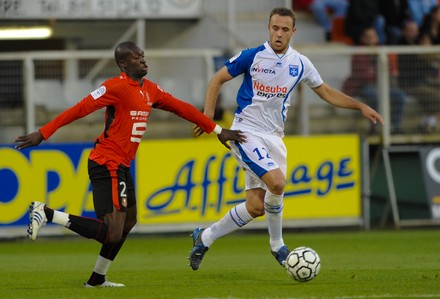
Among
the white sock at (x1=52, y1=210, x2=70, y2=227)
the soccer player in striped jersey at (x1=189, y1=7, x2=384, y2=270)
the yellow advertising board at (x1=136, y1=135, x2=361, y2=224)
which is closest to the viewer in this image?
the white sock at (x1=52, y1=210, x2=70, y2=227)

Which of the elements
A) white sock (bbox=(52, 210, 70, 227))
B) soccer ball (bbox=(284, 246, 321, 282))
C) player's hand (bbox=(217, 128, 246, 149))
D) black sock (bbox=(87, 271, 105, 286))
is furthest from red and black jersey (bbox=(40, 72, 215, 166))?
soccer ball (bbox=(284, 246, 321, 282))

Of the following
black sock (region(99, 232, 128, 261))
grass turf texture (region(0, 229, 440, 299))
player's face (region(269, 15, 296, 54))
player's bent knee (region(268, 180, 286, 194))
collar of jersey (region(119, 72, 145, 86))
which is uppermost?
player's face (region(269, 15, 296, 54))

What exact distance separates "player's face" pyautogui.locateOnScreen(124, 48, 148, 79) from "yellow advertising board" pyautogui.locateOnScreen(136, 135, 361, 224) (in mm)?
7144

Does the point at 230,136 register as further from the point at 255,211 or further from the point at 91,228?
the point at 91,228

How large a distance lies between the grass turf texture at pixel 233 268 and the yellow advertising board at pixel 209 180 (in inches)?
16.5

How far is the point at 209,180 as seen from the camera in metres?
17.4

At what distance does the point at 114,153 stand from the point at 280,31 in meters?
2.09

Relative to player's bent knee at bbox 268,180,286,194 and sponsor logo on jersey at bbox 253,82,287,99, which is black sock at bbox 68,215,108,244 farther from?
sponsor logo on jersey at bbox 253,82,287,99

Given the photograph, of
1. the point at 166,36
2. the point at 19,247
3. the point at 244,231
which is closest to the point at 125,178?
the point at 19,247

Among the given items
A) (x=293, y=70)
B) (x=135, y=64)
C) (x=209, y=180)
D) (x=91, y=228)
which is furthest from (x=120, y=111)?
(x=209, y=180)

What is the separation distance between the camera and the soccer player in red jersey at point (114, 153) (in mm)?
9891

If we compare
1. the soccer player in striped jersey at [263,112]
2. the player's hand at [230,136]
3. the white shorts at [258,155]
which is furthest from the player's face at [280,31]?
the player's hand at [230,136]

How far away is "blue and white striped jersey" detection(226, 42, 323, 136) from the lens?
1110 centimetres

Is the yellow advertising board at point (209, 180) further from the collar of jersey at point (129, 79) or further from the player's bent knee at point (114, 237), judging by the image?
the player's bent knee at point (114, 237)
